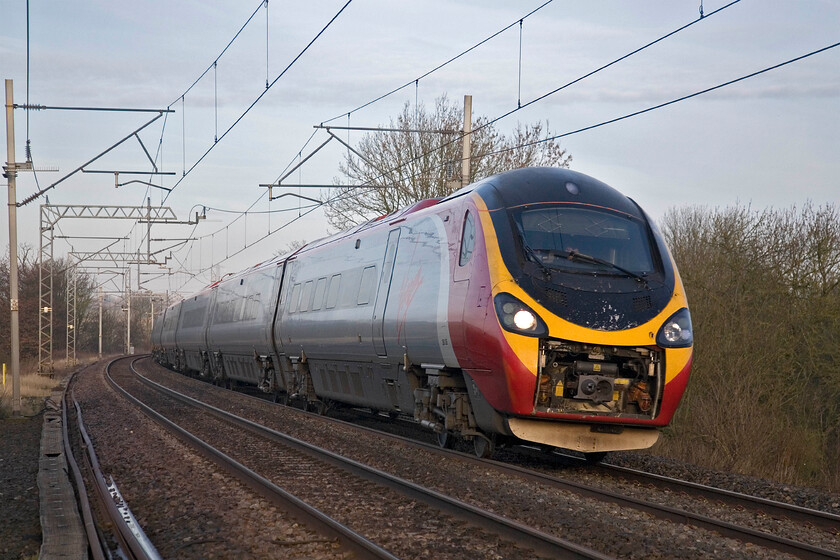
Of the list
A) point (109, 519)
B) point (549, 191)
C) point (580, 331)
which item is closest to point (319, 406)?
point (549, 191)

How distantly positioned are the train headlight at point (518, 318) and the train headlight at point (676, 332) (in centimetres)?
132

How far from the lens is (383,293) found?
13023mm

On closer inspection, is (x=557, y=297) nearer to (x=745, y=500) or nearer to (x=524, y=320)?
(x=524, y=320)

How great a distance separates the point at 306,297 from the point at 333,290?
1946 mm

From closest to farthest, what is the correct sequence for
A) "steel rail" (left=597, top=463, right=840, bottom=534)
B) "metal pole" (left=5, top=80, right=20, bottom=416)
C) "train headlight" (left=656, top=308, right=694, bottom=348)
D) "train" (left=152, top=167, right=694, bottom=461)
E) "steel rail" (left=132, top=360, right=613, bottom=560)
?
"steel rail" (left=132, top=360, right=613, bottom=560), "steel rail" (left=597, top=463, right=840, bottom=534), "train" (left=152, top=167, right=694, bottom=461), "train headlight" (left=656, top=308, right=694, bottom=348), "metal pole" (left=5, top=80, right=20, bottom=416)

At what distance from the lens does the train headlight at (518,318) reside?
923 centimetres

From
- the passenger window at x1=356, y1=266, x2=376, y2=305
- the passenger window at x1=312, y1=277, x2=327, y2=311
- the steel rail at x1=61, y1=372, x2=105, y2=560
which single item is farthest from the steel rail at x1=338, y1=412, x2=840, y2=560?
the passenger window at x1=312, y1=277, x2=327, y2=311

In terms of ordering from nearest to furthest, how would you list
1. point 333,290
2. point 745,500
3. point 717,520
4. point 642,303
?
point 717,520, point 745,500, point 642,303, point 333,290

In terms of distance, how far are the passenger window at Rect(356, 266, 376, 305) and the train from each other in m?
0.18

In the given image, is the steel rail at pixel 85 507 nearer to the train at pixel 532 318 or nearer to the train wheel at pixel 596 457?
the train at pixel 532 318

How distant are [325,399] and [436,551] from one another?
454 inches

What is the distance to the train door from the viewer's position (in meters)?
12.9

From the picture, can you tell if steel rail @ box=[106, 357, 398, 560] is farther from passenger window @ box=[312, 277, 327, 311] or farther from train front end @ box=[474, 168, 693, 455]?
passenger window @ box=[312, 277, 327, 311]

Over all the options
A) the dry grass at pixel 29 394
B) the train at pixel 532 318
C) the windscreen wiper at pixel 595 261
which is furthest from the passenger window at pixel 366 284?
the dry grass at pixel 29 394
